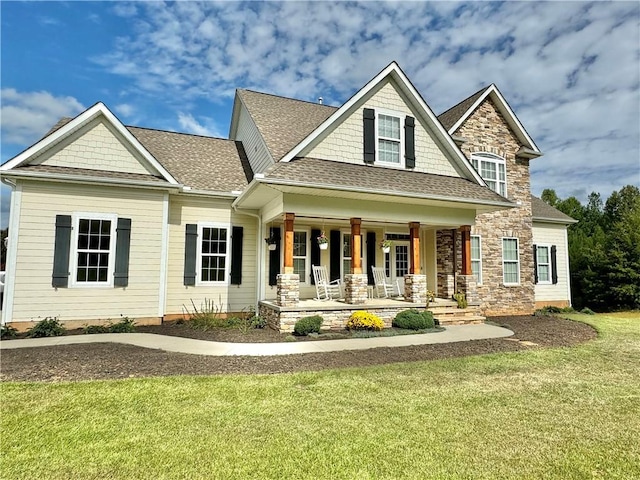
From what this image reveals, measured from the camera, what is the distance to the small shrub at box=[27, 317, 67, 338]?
8.76 m

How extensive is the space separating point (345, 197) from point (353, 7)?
5655 millimetres

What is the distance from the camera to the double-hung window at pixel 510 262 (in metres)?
14.8

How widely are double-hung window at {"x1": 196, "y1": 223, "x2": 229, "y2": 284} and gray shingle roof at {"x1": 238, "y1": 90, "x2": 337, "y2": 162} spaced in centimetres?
316

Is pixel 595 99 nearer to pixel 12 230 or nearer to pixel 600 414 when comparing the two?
pixel 600 414

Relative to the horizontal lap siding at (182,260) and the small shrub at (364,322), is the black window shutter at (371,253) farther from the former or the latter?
the horizontal lap siding at (182,260)

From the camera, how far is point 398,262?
46.0 feet

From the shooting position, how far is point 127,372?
19.3ft

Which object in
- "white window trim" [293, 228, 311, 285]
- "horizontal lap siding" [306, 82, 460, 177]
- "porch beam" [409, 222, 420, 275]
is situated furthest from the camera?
"white window trim" [293, 228, 311, 285]

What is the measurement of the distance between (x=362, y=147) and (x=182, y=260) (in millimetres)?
6641

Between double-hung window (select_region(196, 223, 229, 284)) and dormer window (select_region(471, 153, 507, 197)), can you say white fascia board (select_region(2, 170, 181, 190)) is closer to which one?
double-hung window (select_region(196, 223, 229, 284))

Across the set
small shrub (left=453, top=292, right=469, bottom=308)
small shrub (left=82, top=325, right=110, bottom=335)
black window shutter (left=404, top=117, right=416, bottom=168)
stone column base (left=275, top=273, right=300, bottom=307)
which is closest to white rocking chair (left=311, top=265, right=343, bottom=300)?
stone column base (left=275, top=273, right=300, bottom=307)

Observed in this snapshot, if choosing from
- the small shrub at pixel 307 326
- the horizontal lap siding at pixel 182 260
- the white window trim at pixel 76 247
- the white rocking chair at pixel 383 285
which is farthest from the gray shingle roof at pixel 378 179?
the white window trim at pixel 76 247

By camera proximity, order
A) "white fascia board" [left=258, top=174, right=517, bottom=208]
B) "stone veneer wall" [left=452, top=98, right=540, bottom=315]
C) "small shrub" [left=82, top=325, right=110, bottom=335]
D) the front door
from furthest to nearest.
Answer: "stone veneer wall" [left=452, top=98, right=540, bottom=315]
the front door
"small shrub" [left=82, top=325, right=110, bottom=335]
"white fascia board" [left=258, top=174, right=517, bottom=208]

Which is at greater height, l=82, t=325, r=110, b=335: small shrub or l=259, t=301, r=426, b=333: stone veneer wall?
l=259, t=301, r=426, b=333: stone veneer wall
